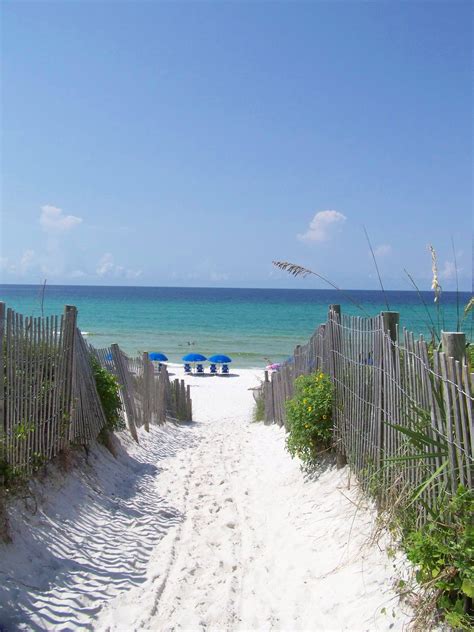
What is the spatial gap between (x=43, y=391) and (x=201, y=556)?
206 centimetres

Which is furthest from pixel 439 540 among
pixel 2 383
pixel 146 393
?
pixel 146 393

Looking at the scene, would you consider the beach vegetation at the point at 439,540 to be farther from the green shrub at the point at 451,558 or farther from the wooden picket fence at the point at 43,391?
the wooden picket fence at the point at 43,391

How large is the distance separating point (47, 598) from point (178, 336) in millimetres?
42989

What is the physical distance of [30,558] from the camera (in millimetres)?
4309

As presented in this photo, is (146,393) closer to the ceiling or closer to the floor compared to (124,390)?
closer to the floor

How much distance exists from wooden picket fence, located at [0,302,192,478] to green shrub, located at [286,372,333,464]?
2.42m

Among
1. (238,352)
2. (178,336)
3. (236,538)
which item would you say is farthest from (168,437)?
(178,336)

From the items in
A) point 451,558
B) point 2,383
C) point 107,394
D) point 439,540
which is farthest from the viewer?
point 107,394

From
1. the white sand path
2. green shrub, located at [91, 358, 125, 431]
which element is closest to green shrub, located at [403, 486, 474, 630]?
the white sand path

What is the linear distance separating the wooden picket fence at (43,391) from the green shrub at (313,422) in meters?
2.42

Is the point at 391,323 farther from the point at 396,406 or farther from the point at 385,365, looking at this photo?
the point at 396,406

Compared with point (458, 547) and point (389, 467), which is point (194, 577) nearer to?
point (389, 467)

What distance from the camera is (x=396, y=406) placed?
440 cm

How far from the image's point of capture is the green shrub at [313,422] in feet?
21.2
